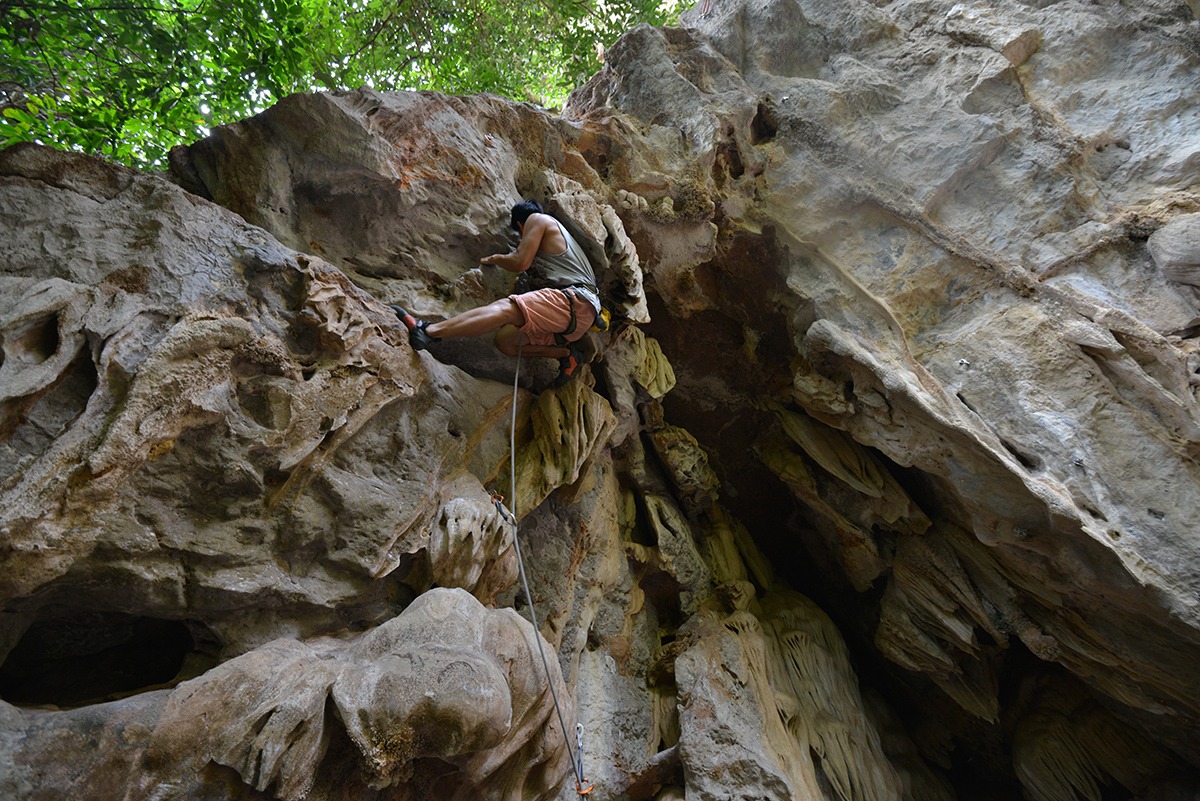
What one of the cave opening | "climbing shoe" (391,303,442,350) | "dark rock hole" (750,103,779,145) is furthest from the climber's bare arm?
"dark rock hole" (750,103,779,145)

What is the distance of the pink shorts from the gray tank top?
Answer: 0.09m

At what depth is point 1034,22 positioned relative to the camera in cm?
651

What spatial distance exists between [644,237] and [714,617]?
12.7 ft

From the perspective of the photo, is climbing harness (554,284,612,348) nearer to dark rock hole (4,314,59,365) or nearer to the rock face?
the rock face

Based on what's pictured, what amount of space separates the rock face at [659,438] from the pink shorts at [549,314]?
0.54 meters

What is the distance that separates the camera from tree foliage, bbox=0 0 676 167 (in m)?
3.82

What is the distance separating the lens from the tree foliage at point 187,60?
12.5 ft

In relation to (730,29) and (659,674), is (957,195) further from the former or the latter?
(659,674)

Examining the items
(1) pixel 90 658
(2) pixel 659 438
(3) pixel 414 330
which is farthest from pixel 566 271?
(1) pixel 90 658

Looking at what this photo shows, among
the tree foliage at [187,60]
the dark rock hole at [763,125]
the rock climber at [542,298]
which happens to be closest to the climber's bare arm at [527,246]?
the rock climber at [542,298]

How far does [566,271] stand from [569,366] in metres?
0.75

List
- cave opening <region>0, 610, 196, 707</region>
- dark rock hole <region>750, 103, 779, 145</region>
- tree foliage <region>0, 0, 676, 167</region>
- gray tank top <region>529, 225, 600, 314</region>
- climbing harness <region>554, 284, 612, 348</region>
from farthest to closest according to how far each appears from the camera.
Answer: dark rock hole <region>750, 103, 779, 145</region>, gray tank top <region>529, 225, 600, 314</region>, climbing harness <region>554, 284, 612, 348</region>, tree foliage <region>0, 0, 676, 167</region>, cave opening <region>0, 610, 196, 707</region>

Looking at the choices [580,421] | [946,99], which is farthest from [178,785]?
[946,99]

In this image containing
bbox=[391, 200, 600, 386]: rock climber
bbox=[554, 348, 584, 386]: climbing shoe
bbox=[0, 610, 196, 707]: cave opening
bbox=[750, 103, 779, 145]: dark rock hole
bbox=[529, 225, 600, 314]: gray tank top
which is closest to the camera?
bbox=[0, 610, 196, 707]: cave opening
